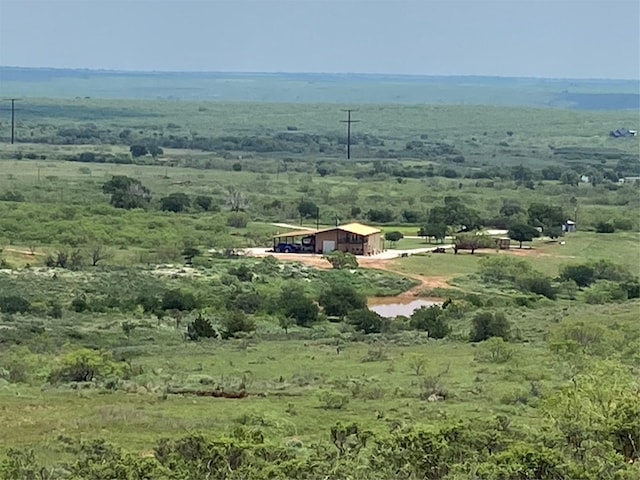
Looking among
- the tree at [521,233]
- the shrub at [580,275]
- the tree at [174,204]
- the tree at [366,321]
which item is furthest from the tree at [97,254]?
the tree at [521,233]

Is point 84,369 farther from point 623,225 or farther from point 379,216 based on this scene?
point 623,225

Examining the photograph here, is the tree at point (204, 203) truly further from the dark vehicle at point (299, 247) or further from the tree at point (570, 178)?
the tree at point (570, 178)

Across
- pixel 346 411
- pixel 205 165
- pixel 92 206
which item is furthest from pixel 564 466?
pixel 205 165

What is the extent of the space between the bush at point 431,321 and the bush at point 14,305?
9160 millimetres

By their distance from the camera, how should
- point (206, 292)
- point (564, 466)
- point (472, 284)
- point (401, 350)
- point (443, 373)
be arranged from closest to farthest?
1. point (564, 466)
2. point (443, 373)
3. point (401, 350)
4. point (206, 292)
5. point (472, 284)

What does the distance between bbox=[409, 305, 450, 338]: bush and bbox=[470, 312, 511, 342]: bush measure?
2.95ft

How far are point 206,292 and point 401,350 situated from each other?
10364 mm

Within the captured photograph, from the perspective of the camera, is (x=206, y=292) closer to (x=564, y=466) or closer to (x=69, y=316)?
(x=69, y=316)

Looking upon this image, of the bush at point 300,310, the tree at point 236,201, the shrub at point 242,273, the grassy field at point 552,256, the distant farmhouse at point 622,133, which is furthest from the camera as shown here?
the distant farmhouse at point 622,133

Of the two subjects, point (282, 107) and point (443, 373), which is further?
point (282, 107)

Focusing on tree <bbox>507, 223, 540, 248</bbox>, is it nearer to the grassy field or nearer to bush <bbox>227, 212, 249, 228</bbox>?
the grassy field

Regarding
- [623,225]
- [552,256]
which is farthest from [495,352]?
[623,225]

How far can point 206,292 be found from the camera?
37531 millimetres

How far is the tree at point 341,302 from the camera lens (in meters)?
35.1
